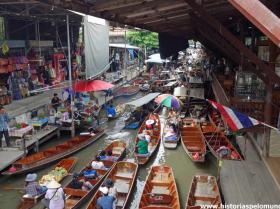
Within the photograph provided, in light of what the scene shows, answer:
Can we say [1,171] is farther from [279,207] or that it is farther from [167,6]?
[279,207]

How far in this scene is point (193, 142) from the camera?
1456 centimetres

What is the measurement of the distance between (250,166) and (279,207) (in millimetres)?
2383

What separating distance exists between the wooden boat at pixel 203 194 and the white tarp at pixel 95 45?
10.5 meters

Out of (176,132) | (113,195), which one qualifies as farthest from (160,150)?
(113,195)

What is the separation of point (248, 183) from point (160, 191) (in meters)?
2.77

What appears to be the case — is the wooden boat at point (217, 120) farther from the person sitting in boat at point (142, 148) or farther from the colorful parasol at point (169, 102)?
the person sitting in boat at point (142, 148)

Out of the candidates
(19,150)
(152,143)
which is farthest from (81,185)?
(152,143)

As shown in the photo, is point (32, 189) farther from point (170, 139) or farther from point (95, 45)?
point (95, 45)

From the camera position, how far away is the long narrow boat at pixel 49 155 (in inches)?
449

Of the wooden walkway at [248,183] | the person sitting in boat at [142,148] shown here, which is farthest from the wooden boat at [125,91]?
the wooden walkway at [248,183]

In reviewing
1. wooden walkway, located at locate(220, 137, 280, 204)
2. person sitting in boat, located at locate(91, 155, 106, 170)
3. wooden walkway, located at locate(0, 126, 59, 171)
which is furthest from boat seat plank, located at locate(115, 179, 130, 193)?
wooden walkway, located at locate(0, 126, 59, 171)

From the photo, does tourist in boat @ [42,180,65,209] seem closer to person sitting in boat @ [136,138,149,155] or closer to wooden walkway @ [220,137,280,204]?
wooden walkway @ [220,137,280,204]

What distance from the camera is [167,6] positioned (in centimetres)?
856

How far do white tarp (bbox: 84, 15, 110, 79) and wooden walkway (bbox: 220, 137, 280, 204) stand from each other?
1105cm
